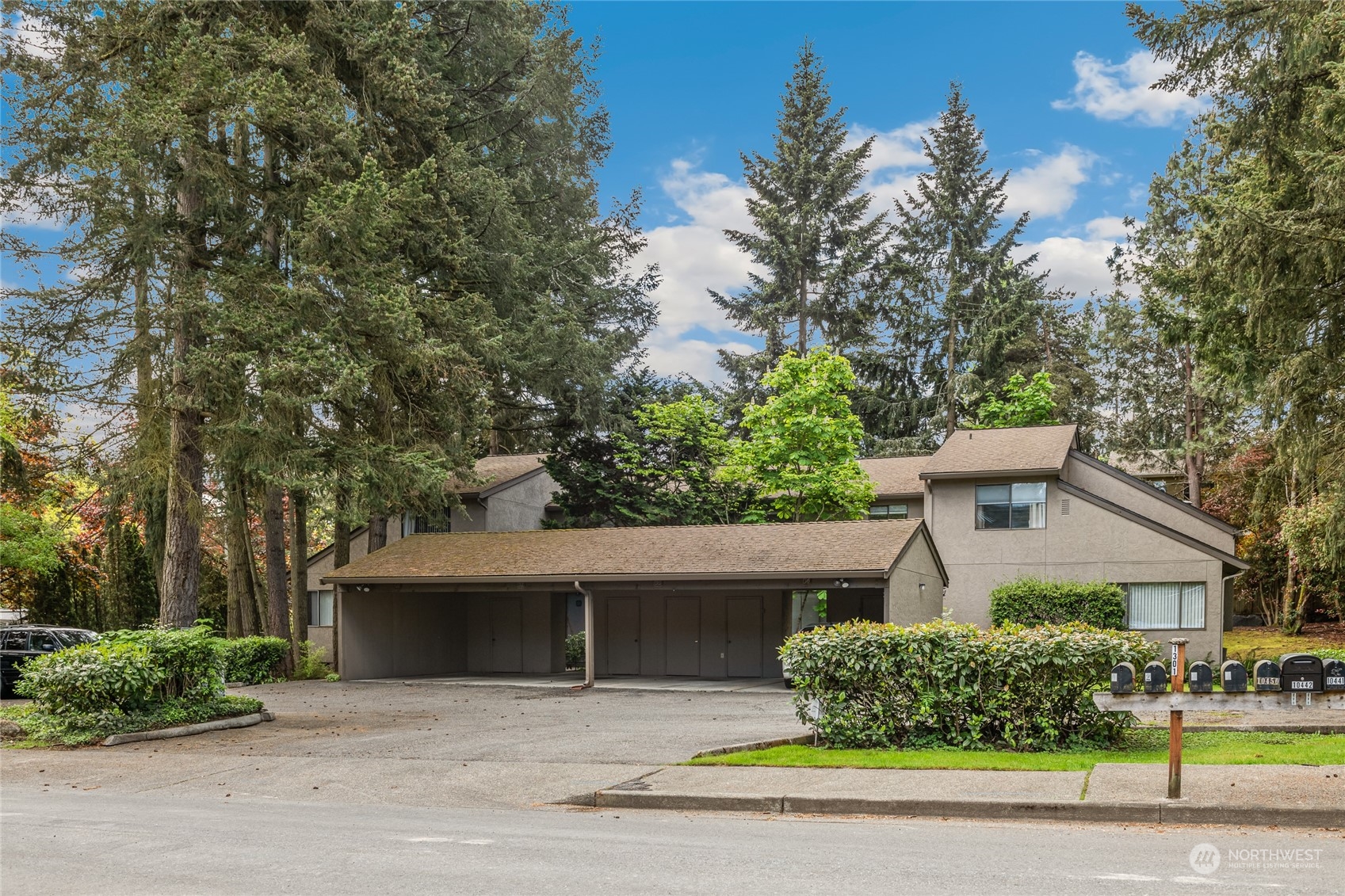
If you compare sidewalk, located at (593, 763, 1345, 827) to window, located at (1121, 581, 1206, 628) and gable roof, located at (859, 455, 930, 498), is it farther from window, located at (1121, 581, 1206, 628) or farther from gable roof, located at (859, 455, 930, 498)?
gable roof, located at (859, 455, 930, 498)

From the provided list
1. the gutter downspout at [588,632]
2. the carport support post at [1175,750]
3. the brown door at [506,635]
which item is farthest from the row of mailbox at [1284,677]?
the brown door at [506,635]

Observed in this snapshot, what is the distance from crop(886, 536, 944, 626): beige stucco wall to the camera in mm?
21062

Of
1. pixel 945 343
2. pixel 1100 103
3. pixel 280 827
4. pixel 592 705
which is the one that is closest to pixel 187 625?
pixel 592 705

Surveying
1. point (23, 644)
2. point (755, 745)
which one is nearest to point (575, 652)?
point (23, 644)

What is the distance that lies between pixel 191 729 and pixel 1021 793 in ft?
39.1

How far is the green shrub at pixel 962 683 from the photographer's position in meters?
11.3

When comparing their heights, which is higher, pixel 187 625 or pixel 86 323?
pixel 86 323

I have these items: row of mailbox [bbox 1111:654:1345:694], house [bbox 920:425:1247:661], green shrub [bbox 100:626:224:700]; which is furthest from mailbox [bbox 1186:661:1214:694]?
house [bbox 920:425:1247:661]

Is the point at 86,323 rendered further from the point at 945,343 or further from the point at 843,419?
the point at 945,343

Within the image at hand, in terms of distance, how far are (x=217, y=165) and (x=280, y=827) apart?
1387 centimetres

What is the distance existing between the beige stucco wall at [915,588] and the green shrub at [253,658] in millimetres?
15291

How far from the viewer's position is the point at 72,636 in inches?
896

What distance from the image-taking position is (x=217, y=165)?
1850 centimetres

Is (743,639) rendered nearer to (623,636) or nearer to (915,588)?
(623,636)
